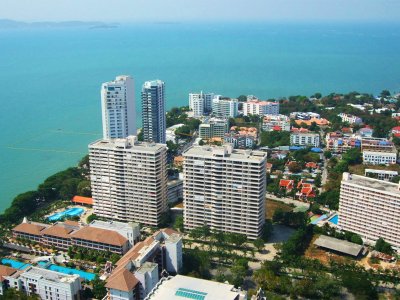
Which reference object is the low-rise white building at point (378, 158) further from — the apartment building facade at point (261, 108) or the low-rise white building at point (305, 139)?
the apartment building facade at point (261, 108)

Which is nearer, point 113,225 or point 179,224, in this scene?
point 113,225

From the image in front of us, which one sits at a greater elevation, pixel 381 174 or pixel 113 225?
pixel 113 225

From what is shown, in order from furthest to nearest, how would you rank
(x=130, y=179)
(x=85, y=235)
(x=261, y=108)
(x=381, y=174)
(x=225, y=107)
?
(x=261, y=108), (x=225, y=107), (x=381, y=174), (x=130, y=179), (x=85, y=235)

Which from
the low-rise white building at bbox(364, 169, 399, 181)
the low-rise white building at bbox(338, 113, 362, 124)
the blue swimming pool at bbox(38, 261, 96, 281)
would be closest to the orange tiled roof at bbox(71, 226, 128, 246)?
the blue swimming pool at bbox(38, 261, 96, 281)

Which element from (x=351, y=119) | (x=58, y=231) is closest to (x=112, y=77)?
(x=351, y=119)

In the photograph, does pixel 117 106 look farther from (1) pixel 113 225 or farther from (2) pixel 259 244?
(2) pixel 259 244

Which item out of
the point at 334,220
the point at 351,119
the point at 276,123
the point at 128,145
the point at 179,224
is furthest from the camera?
the point at 351,119

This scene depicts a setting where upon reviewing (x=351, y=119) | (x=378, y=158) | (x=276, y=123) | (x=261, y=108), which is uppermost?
(x=261, y=108)
